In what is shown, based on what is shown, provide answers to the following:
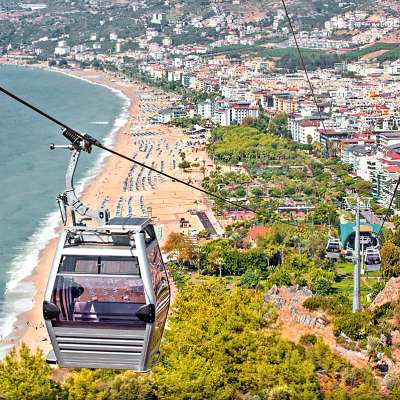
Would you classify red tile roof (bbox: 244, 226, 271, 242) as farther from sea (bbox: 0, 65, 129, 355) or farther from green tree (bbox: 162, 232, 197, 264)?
sea (bbox: 0, 65, 129, 355)

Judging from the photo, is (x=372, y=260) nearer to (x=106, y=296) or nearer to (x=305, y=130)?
(x=106, y=296)

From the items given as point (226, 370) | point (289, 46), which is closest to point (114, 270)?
point (226, 370)

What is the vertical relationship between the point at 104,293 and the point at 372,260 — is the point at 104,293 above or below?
above

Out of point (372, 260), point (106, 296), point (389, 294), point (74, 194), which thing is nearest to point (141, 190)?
point (372, 260)

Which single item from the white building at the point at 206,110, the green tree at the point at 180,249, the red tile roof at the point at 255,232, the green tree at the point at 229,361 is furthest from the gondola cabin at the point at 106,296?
the white building at the point at 206,110

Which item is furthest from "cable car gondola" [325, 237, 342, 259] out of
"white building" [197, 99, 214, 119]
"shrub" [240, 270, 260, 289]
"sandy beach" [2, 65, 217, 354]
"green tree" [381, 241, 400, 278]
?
"white building" [197, 99, 214, 119]

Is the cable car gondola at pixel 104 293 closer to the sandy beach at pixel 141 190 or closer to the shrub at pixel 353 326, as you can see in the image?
the shrub at pixel 353 326
